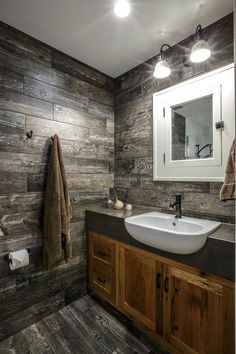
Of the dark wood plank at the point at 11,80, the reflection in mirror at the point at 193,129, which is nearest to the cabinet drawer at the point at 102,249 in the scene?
the reflection in mirror at the point at 193,129

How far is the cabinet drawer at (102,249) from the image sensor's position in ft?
5.37

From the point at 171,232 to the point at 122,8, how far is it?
1504 millimetres

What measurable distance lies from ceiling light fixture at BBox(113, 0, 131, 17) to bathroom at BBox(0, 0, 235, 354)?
0.04ft

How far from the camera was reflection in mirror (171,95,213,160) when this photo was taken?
1.46 metres

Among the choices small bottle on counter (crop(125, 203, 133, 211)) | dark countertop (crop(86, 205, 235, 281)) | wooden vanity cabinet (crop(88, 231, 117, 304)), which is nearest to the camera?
dark countertop (crop(86, 205, 235, 281))

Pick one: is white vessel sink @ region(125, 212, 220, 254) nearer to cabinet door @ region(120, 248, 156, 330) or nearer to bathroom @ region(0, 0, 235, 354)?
bathroom @ region(0, 0, 235, 354)

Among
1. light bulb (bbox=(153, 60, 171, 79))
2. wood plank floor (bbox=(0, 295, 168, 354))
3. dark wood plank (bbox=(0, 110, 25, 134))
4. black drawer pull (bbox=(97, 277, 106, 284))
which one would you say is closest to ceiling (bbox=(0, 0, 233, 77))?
light bulb (bbox=(153, 60, 171, 79))

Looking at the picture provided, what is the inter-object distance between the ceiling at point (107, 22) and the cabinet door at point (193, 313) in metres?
1.76

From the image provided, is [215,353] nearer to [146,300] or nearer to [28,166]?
[146,300]

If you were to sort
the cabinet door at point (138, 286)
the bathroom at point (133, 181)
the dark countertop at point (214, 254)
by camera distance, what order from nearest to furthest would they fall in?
the dark countertop at point (214, 254) → the bathroom at point (133, 181) → the cabinet door at point (138, 286)

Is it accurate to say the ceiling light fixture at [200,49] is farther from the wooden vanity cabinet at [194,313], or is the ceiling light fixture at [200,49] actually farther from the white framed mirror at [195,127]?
the wooden vanity cabinet at [194,313]

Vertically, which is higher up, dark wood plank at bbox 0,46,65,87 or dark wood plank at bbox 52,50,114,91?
dark wood plank at bbox 52,50,114,91

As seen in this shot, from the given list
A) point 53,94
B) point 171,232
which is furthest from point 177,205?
point 53,94

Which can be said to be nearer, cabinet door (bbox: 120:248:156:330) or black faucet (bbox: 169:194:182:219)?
cabinet door (bbox: 120:248:156:330)
